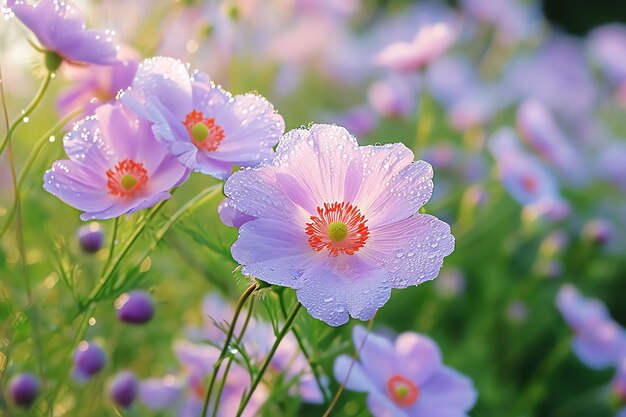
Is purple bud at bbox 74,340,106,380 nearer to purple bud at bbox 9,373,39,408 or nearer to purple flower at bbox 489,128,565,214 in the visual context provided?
purple bud at bbox 9,373,39,408

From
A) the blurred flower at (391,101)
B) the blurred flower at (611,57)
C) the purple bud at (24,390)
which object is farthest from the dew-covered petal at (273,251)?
the blurred flower at (611,57)

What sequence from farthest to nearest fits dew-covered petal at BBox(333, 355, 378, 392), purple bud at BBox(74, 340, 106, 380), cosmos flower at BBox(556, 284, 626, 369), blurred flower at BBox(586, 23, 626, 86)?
1. blurred flower at BBox(586, 23, 626, 86)
2. cosmos flower at BBox(556, 284, 626, 369)
3. purple bud at BBox(74, 340, 106, 380)
4. dew-covered petal at BBox(333, 355, 378, 392)

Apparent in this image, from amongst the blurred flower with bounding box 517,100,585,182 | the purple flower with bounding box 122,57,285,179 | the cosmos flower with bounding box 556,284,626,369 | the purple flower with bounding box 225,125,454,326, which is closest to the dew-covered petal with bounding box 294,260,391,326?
the purple flower with bounding box 225,125,454,326

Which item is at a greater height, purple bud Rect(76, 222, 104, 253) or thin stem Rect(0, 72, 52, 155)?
thin stem Rect(0, 72, 52, 155)

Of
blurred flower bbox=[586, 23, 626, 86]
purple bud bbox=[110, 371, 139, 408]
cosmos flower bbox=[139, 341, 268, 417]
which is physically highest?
purple bud bbox=[110, 371, 139, 408]

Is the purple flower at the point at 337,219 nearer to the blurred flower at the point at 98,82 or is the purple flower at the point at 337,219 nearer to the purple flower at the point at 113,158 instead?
the purple flower at the point at 113,158

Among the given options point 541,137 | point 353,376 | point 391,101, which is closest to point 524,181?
point 541,137
